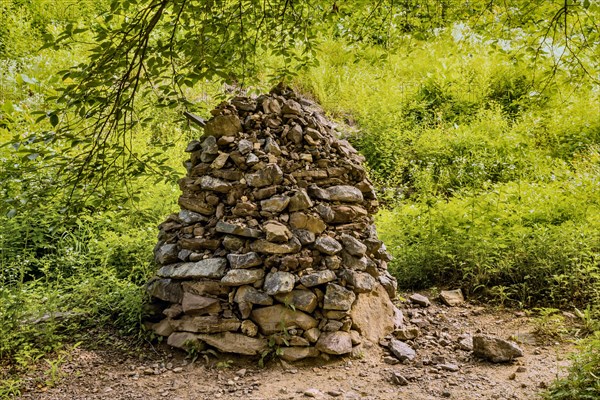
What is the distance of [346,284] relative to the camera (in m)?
3.79

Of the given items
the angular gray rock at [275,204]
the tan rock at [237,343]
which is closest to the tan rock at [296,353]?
the tan rock at [237,343]

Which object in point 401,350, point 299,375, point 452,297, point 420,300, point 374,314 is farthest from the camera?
point 452,297

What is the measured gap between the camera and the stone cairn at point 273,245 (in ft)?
11.9

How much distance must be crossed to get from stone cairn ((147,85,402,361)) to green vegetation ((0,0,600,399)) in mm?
413

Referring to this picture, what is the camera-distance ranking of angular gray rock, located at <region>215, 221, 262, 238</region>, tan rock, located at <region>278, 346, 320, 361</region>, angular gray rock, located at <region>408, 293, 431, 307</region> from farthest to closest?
angular gray rock, located at <region>408, 293, 431, 307</region> → angular gray rock, located at <region>215, 221, 262, 238</region> → tan rock, located at <region>278, 346, 320, 361</region>

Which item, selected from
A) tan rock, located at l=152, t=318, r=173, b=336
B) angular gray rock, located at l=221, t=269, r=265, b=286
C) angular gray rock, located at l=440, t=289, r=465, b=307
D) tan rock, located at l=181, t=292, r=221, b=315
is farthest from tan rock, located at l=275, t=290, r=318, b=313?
angular gray rock, located at l=440, t=289, r=465, b=307

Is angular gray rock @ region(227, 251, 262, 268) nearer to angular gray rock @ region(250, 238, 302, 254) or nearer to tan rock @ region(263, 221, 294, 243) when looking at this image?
angular gray rock @ region(250, 238, 302, 254)

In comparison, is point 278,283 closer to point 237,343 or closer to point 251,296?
point 251,296

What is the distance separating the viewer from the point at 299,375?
11.2ft

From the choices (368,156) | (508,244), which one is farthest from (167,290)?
(368,156)

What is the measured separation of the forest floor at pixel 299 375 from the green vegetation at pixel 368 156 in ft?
0.86

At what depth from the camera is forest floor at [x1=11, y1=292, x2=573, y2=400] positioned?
320 centimetres

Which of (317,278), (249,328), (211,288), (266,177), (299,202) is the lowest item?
(249,328)

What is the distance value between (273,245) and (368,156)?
16.8 feet
